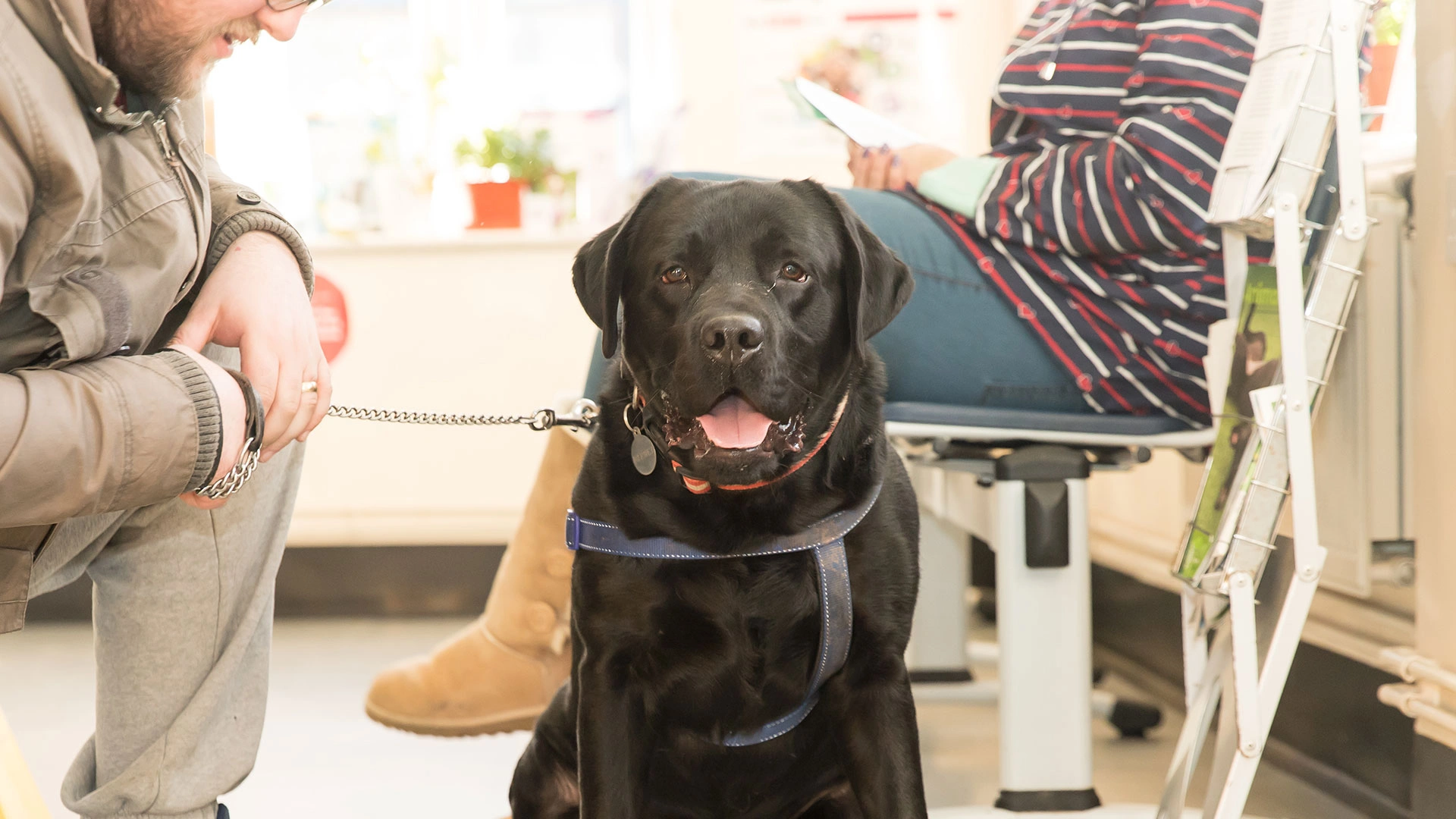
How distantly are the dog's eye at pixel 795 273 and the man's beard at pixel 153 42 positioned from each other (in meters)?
0.55

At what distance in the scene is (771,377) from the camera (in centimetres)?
114

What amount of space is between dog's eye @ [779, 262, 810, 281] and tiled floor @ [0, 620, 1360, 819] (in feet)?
3.03

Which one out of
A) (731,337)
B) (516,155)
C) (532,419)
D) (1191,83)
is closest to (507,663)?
(532,419)

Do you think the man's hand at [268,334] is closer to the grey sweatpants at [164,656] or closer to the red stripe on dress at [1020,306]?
the grey sweatpants at [164,656]

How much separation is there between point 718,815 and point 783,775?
0.09 m

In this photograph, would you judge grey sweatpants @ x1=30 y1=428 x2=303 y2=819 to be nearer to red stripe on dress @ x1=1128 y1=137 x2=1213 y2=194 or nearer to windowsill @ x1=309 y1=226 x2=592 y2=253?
red stripe on dress @ x1=1128 y1=137 x2=1213 y2=194

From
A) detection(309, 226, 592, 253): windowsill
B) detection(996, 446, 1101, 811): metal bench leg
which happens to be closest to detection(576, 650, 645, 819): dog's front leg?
detection(996, 446, 1101, 811): metal bench leg

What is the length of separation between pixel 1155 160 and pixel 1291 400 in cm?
37

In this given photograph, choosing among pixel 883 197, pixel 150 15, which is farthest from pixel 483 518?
pixel 150 15

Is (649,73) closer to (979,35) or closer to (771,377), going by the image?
(979,35)

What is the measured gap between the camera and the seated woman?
1.40 meters

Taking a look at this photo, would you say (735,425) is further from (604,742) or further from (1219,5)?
(1219,5)

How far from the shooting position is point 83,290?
0.91m

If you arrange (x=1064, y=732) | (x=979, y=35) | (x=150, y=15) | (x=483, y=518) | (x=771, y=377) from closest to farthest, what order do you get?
1. (x=150, y=15)
2. (x=771, y=377)
3. (x=1064, y=732)
4. (x=483, y=518)
5. (x=979, y=35)
